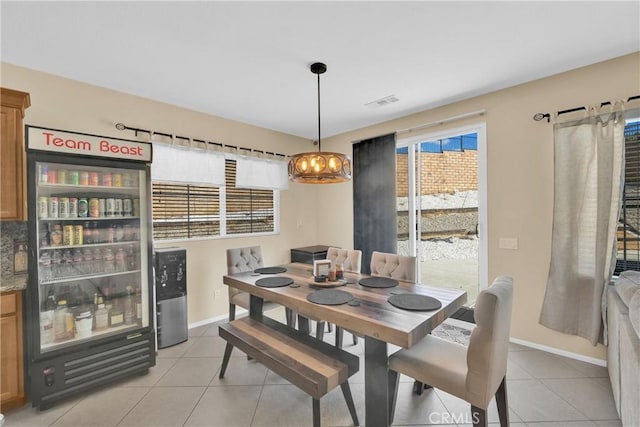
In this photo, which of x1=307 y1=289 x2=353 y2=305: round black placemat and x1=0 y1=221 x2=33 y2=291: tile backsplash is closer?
x1=307 y1=289 x2=353 y2=305: round black placemat

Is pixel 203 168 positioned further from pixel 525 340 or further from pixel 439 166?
pixel 525 340

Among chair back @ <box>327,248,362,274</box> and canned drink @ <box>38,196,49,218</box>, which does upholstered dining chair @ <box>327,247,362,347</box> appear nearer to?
chair back @ <box>327,248,362,274</box>

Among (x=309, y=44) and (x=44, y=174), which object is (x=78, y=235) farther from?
(x=309, y=44)

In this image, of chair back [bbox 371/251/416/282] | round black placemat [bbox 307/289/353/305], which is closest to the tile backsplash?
round black placemat [bbox 307/289/353/305]

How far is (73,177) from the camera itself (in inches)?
87.2

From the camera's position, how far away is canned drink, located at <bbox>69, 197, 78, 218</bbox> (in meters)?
2.16

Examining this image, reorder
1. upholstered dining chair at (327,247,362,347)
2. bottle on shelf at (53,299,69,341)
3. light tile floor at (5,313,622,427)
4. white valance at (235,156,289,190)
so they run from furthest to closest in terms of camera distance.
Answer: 1. white valance at (235,156,289,190)
2. upholstered dining chair at (327,247,362,347)
3. bottle on shelf at (53,299,69,341)
4. light tile floor at (5,313,622,427)

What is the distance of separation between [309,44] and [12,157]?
2248mm

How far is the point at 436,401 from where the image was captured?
6.47 feet

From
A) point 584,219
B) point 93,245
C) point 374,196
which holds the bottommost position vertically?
point 93,245

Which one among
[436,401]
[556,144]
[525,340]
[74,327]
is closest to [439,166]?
[556,144]

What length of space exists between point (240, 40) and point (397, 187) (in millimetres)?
2545

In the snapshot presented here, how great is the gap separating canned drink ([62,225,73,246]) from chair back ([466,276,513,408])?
114 inches

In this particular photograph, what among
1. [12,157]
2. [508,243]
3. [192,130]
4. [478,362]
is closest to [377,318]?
[478,362]
